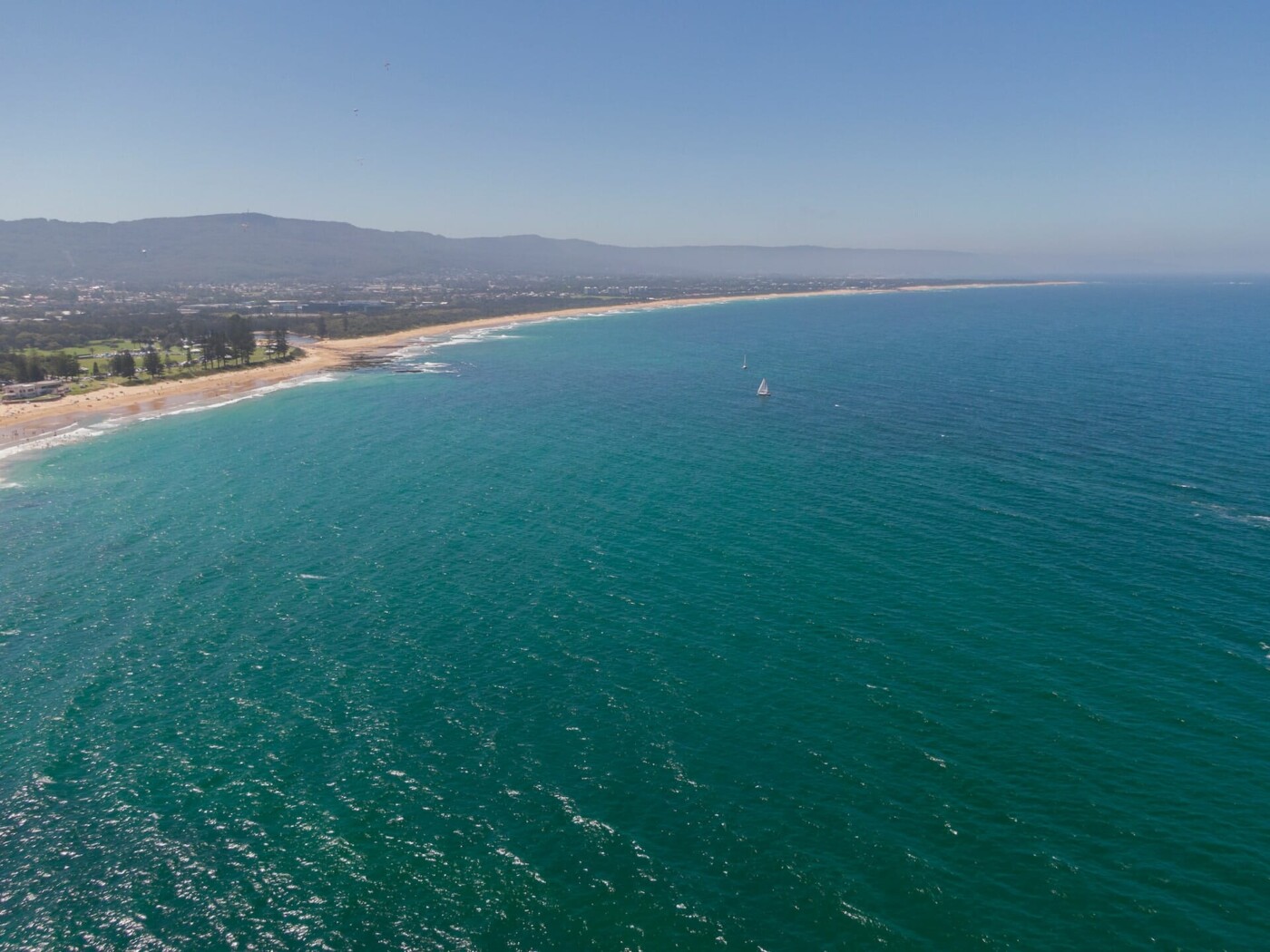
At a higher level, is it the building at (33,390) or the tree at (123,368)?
the tree at (123,368)

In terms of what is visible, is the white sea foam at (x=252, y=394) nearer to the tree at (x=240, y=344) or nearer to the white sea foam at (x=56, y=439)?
the white sea foam at (x=56, y=439)

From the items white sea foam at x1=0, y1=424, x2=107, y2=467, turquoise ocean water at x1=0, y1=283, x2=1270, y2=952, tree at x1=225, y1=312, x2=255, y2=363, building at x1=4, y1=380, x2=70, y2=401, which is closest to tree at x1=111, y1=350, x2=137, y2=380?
building at x1=4, y1=380, x2=70, y2=401

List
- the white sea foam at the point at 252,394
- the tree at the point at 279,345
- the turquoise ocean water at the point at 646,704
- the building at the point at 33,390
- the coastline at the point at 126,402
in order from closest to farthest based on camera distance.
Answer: the turquoise ocean water at the point at 646,704, the coastline at the point at 126,402, the white sea foam at the point at 252,394, the building at the point at 33,390, the tree at the point at 279,345

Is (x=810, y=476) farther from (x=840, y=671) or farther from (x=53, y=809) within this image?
(x=53, y=809)

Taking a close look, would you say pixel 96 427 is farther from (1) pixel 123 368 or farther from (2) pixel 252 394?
(1) pixel 123 368

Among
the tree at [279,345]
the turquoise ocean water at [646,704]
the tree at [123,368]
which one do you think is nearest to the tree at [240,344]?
the tree at [279,345]

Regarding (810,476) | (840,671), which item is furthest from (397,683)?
(810,476)

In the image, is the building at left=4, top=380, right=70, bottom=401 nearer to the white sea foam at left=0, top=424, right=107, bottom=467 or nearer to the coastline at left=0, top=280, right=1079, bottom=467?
the coastline at left=0, top=280, right=1079, bottom=467

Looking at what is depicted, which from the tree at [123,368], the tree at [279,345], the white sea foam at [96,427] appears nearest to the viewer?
the white sea foam at [96,427]
